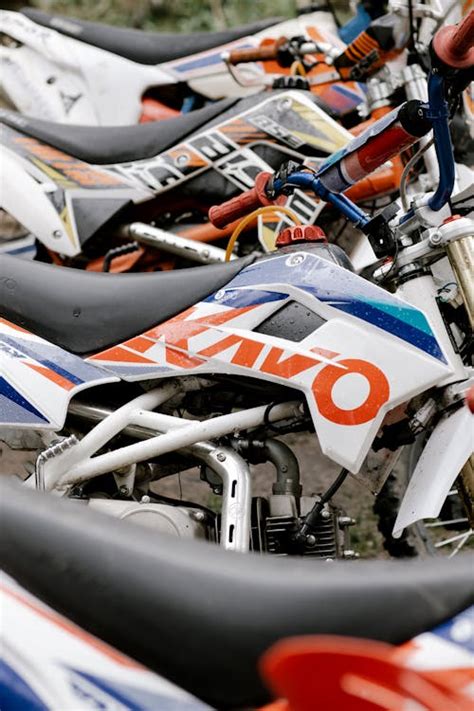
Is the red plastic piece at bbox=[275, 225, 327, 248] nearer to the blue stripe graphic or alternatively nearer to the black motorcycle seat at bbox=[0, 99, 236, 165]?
the blue stripe graphic

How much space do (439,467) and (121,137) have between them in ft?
7.07

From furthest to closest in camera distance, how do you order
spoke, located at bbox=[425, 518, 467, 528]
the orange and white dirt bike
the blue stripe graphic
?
the orange and white dirt bike → spoke, located at bbox=[425, 518, 467, 528] → the blue stripe graphic

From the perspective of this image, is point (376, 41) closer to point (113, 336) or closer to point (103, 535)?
point (113, 336)

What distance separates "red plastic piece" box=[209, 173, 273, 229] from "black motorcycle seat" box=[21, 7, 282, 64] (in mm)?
2498

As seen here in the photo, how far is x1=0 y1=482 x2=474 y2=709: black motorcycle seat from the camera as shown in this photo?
106 cm

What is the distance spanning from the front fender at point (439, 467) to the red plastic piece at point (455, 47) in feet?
2.22

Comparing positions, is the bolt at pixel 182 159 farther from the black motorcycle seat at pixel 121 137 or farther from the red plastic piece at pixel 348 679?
the red plastic piece at pixel 348 679

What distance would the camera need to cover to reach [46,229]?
3.42 metres

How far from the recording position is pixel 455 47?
5.73 ft

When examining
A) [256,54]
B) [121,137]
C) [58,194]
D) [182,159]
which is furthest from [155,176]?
[256,54]

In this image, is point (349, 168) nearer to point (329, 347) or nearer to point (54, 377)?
point (329, 347)

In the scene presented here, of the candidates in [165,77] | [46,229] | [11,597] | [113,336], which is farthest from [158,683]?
[165,77]

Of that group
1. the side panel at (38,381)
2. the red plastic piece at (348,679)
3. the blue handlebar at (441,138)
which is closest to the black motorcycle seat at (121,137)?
the side panel at (38,381)

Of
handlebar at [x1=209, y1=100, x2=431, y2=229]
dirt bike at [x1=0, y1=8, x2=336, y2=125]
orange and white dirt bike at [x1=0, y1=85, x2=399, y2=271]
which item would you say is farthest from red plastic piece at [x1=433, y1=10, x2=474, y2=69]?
dirt bike at [x1=0, y1=8, x2=336, y2=125]
